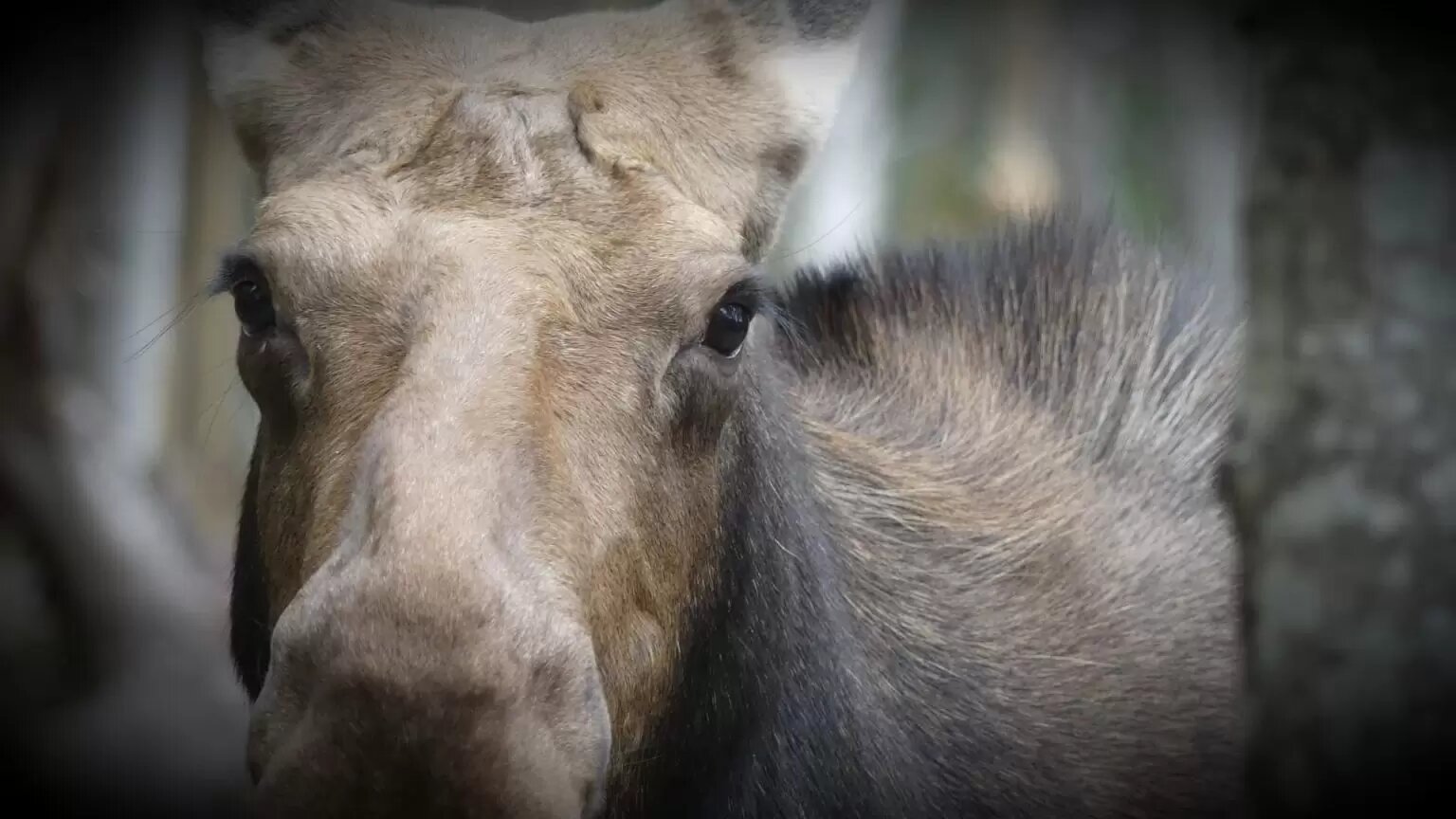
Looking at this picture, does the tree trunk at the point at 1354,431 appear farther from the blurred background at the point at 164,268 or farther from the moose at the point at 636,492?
the blurred background at the point at 164,268

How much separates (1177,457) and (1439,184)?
2.52m

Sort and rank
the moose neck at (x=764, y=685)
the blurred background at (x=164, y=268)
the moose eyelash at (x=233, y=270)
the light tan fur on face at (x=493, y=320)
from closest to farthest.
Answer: the light tan fur on face at (x=493, y=320)
the moose eyelash at (x=233, y=270)
the moose neck at (x=764, y=685)
the blurred background at (x=164, y=268)

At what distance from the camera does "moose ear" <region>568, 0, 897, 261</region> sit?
2955mm

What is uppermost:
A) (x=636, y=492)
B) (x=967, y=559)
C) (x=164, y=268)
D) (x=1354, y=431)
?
(x=1354, y=431)

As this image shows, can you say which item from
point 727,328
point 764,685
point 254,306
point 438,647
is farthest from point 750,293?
point 438,647

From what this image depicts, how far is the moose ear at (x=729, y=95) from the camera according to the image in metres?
2.96

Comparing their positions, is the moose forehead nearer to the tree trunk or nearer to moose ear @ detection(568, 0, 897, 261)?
moose ear @ detection(568, 0, 897, 261)

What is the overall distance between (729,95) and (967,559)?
4.34 ft

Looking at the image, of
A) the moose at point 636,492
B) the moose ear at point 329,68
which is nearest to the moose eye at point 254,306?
the moose at point 636,492

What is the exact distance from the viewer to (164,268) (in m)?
9.46

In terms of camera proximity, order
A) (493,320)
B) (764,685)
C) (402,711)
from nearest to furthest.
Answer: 1. (402,711)
2. (493,320)
3. (764,685)

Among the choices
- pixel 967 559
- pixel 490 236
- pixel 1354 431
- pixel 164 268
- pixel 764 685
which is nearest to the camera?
pixel 1354 431

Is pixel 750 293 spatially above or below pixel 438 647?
above

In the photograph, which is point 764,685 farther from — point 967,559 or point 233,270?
point 233,270
